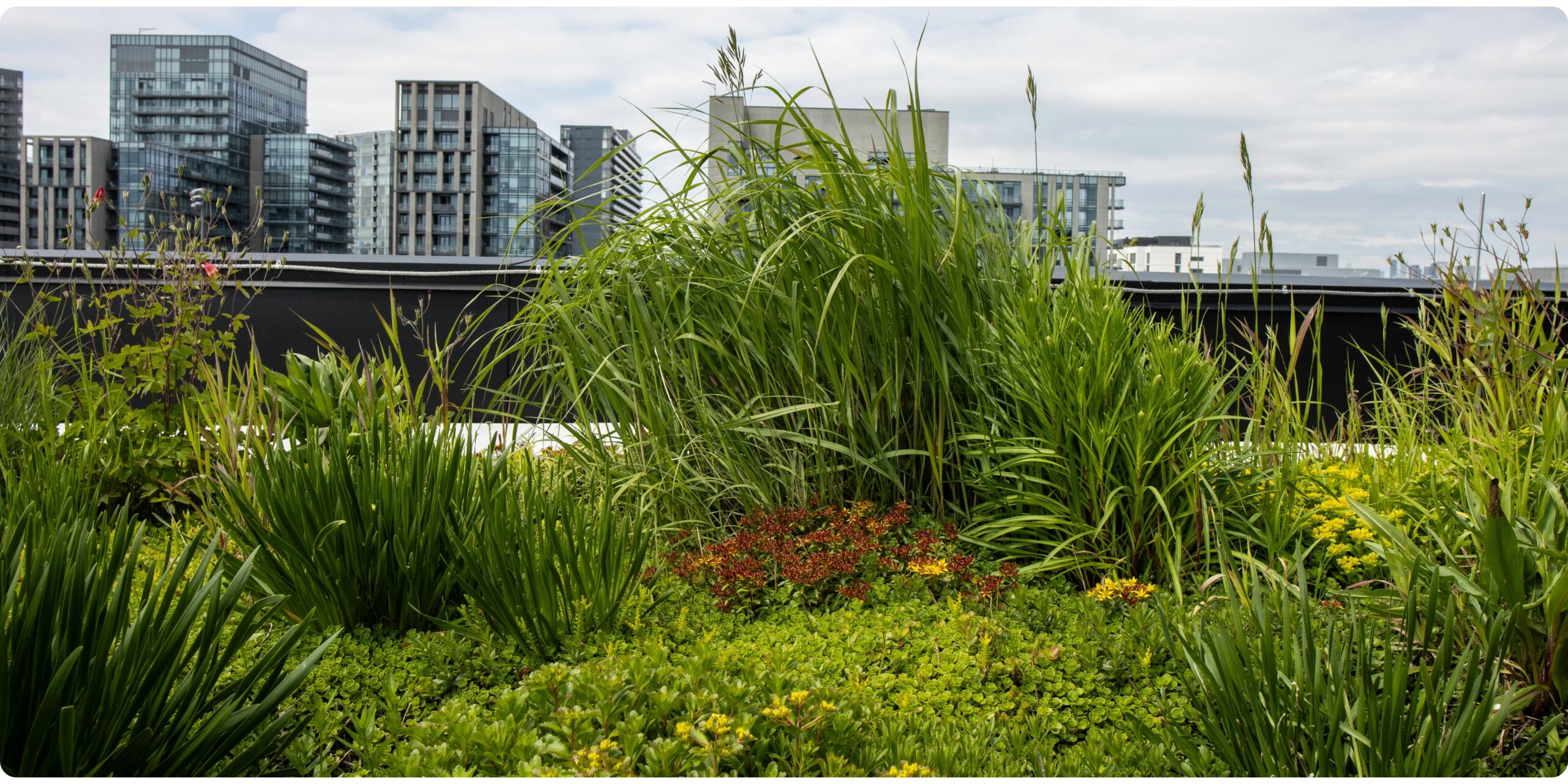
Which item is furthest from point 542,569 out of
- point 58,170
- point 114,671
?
point 58,170

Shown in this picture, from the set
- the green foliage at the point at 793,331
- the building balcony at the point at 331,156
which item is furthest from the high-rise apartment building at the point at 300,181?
the green foliage at the point at 793,331

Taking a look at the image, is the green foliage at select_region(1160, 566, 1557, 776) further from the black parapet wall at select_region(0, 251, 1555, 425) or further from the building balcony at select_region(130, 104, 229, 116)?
the building balcony at select_region(130, 104, 229, 116)

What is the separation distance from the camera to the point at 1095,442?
2051 millimetres

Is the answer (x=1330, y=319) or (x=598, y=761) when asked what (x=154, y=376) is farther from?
(x=1330, y=319)

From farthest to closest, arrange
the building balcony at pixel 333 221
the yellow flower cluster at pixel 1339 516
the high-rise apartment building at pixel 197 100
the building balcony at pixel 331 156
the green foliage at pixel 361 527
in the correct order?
the high-rise apartment building at pixel 197 100 < the building balcony at pixel 333 221 < the building balcony at pixel 331 156 < the yellow flower cluster at pixel 1339 516 < the green foliage at pixel 361 527

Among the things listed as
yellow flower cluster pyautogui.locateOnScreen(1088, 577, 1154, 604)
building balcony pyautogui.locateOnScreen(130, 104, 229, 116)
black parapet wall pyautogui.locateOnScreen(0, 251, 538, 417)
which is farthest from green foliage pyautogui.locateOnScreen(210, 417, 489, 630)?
building balcony pyautogui.locateOnScreen(130, 104, 229, 116)

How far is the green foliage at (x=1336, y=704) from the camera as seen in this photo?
45.7 inches

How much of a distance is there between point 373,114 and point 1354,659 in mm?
152435

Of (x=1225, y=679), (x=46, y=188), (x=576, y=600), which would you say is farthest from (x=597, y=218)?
(x=46, y=188)

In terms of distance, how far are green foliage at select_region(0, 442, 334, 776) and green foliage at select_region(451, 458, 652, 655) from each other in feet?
1.38

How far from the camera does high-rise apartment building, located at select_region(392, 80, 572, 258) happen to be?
396 feet

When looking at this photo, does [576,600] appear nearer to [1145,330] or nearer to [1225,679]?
[1225,679]

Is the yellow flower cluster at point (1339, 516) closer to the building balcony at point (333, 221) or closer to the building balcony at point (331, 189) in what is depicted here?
the building balcony at point (333, 221)

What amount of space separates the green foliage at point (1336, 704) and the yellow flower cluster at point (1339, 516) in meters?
0.69
